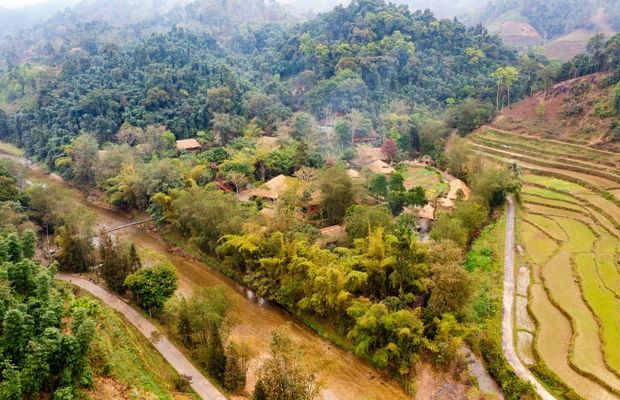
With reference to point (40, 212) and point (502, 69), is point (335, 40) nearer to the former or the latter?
point (502, 69)

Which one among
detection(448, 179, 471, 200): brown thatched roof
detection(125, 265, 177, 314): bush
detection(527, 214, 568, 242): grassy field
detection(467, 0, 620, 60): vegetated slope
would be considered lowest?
detection(125, 265, 177, 314): bush

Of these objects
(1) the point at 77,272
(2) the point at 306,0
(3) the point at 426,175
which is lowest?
(1) the point at 77,272

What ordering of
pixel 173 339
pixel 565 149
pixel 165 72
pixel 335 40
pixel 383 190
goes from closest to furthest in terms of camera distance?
pixel 173 339
pixel 383 190
pixel 565 149
pixel 165 72
pixel 335 40

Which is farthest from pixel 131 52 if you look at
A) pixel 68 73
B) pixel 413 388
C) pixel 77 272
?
pixel 413 388

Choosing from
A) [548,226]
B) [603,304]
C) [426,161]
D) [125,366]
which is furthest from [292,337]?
[426,161]

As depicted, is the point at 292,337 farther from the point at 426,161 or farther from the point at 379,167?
the point at 426,161

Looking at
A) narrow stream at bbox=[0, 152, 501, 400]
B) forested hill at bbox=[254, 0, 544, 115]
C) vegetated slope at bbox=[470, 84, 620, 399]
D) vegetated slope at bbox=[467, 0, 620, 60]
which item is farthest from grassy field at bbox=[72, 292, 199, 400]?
vegetated slope at bbox=[467, 0, 620, 60]

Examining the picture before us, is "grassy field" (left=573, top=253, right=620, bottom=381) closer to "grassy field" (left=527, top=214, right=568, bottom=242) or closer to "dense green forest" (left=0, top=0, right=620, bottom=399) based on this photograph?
"grassy field" (left=527, top=214, right=568, bottom=242)
